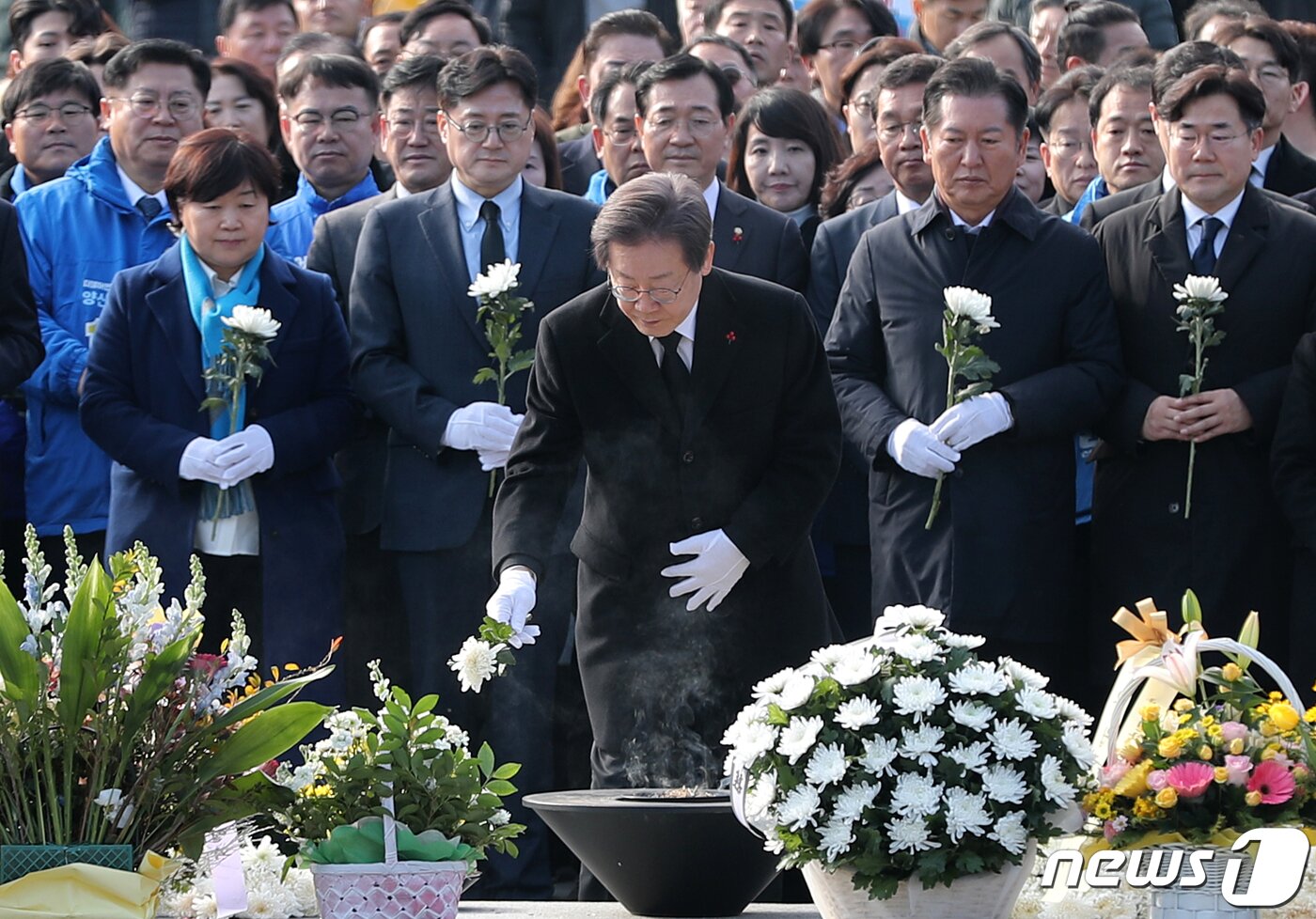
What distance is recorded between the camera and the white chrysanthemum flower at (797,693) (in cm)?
456

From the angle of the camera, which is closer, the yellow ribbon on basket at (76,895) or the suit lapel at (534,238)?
the yellow ribbon on basket at (76,895)

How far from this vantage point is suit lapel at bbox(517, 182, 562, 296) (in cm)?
775

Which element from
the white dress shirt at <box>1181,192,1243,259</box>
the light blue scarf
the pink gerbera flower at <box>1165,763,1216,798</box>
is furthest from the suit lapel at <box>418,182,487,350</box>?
the pink gerbera flower at <box>1165,763,1216,798</box>

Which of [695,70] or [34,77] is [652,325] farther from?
[34,77]

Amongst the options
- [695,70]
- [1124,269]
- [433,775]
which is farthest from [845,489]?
[433,775]

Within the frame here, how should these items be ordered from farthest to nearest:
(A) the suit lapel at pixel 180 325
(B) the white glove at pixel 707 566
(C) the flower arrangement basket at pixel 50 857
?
(A) the suit lapel at pixel 180 325 → (B) the white glove at pixel 707 566 → (C) the flower arrangement basket at pixel 50 857

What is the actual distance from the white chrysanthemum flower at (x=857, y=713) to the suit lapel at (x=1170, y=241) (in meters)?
3.32

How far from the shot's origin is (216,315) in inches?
304

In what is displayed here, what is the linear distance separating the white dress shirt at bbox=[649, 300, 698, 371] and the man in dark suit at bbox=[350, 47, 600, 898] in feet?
4.75

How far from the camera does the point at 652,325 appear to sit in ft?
19.6

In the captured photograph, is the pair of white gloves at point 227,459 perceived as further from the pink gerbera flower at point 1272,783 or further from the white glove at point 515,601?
the pink gerbera flower at point 1272,783

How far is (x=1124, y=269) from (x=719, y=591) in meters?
2.31

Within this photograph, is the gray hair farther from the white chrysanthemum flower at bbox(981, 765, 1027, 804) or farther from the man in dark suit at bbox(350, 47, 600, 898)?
the white chrysanthemum flower at bbox(981, 765, 1027, 804)

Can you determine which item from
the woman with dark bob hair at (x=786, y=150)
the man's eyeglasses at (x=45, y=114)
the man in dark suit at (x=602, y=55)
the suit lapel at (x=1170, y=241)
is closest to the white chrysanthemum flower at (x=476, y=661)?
the suit lapel at (x=1170, y=241)
